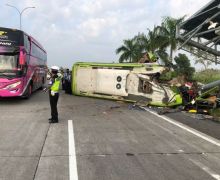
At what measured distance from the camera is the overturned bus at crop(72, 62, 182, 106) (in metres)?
17.2

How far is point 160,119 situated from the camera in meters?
13.6

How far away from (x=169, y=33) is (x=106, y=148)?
4312cm

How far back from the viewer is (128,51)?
6353cm

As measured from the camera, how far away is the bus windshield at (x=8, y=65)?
1686 cm

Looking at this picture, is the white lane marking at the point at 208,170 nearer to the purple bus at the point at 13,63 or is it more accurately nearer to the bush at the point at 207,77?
the purple bus at the point at 13,63

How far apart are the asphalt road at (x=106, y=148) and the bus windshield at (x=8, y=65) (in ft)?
10.3

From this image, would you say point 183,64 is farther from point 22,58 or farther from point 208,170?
point 208,170

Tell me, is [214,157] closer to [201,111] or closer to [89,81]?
[201,111]

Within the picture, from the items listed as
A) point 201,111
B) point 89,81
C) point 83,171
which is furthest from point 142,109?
point 83,171

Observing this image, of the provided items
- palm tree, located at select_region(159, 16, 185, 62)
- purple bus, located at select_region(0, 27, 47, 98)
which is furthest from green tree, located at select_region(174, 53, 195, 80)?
purple bus, located at select_region(0, 27, 47, 98)

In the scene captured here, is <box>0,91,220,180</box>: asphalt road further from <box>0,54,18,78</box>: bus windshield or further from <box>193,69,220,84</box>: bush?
<box>193,69,220,84</box>: bush

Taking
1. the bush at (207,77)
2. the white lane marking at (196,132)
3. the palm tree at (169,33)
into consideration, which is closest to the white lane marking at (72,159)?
the white lane marking at (196,132)

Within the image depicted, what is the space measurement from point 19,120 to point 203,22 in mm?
13266

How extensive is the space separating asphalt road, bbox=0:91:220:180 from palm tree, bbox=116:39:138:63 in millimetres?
47909
